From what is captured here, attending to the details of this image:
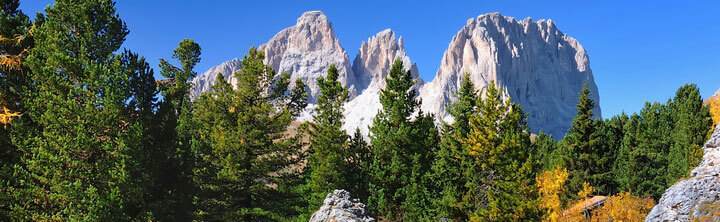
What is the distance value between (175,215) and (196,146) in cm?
649

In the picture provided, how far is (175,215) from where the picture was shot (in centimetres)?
2497

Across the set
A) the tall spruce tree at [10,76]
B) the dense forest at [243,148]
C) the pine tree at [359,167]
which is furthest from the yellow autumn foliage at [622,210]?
the tall spruce tree at [10,76]

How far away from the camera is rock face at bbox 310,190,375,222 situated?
2830 centimetres

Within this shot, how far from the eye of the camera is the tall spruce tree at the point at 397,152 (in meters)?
38.9

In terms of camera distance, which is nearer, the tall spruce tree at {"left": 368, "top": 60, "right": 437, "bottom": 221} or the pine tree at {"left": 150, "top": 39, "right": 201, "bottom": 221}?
the pine tree at {"left": 150, "top": 39, "right": 201, "bottom": 221}

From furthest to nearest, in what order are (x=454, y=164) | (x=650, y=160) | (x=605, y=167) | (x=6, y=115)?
(x=650, y=160) < (x=605, y=167) < (x=454, y=164) < (x=6, y=115)

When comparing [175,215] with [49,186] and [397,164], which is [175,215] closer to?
[49,186]

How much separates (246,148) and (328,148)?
8.82 meters

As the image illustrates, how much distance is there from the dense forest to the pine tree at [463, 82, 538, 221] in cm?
10

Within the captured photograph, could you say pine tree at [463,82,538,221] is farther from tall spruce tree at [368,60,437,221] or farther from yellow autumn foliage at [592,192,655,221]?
yellow autumn foliage at [592,192,655,221]

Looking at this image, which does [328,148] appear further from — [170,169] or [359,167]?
[170,169]

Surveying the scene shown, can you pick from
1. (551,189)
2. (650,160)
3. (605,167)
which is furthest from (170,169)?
(650,160)

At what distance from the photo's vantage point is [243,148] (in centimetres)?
3384

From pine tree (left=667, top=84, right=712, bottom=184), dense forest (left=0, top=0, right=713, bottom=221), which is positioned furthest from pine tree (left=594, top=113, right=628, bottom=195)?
pine tree (left=667, top=84, right=712, bottom=184)
